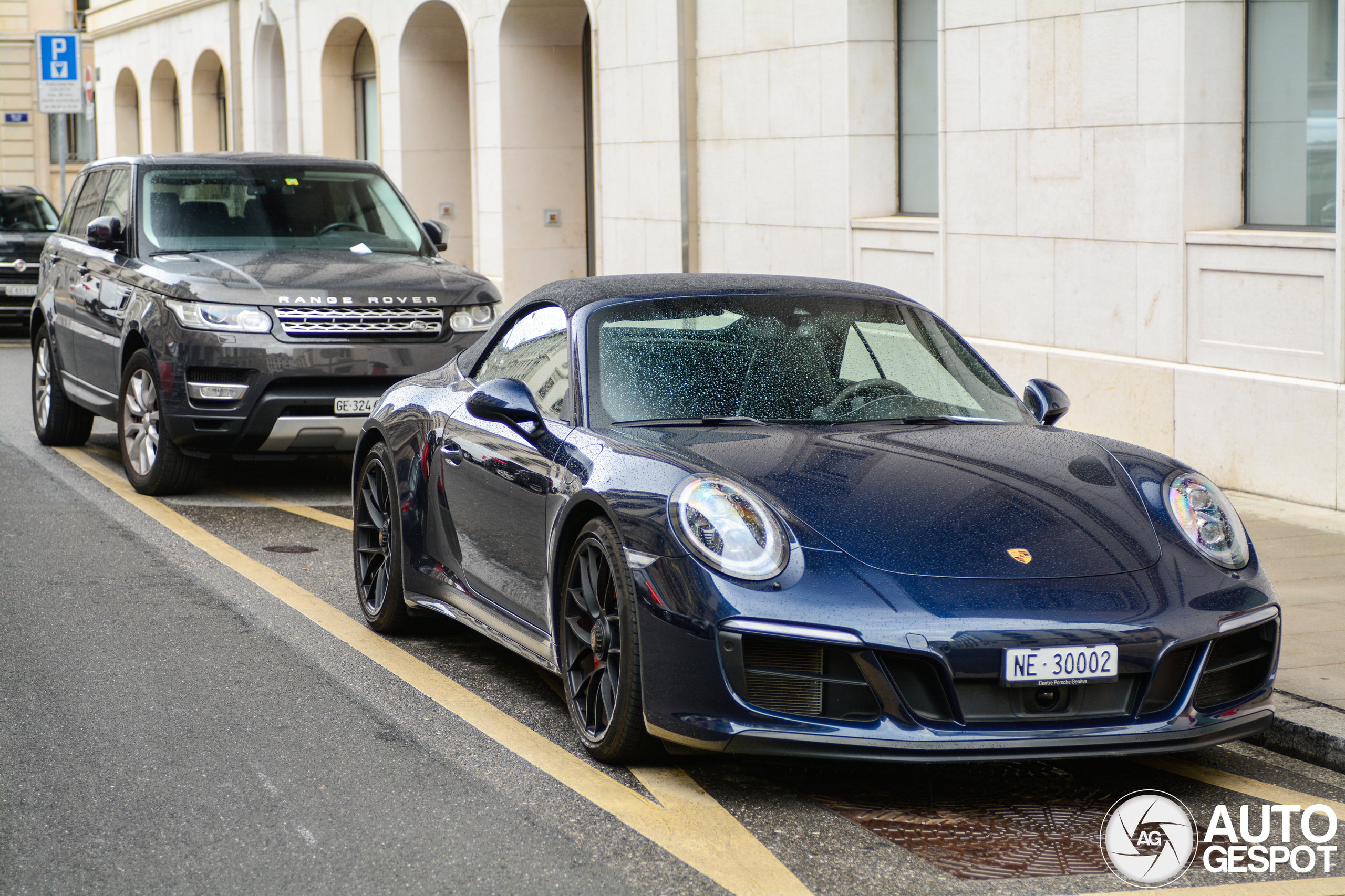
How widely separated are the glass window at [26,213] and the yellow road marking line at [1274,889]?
19.9 meters

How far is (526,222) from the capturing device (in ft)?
65.5

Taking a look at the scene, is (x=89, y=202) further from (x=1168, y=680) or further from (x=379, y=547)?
(x=1168, y=680)

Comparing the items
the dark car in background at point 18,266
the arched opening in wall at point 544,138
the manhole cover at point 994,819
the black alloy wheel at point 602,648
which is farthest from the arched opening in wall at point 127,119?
the manhole cover at point 994,819

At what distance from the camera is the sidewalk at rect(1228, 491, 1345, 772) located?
5.08 metres

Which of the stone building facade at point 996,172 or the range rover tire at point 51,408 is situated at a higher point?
the stone building facade at point 996,172

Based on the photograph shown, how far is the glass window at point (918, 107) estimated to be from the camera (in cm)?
1294

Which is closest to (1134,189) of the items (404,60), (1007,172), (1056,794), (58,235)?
(1007,172)

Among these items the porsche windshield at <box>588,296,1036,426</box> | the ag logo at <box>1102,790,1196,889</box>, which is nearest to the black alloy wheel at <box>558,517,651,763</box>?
the porsche windshield at <box>588,296,1036,426</box>

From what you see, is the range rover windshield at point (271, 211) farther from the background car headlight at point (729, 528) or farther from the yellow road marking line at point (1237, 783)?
the yellow road marking line at point (1237, 783)

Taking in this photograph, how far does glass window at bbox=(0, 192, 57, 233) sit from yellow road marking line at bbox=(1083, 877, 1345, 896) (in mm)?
19880

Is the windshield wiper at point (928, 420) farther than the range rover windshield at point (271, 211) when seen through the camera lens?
No

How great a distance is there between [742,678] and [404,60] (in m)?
19.1

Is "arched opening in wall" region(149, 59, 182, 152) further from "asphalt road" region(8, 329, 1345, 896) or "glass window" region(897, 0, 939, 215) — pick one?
"asphalt road" region(8, 329, 1345, 896)

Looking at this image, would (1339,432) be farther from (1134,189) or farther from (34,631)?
(34,631)
